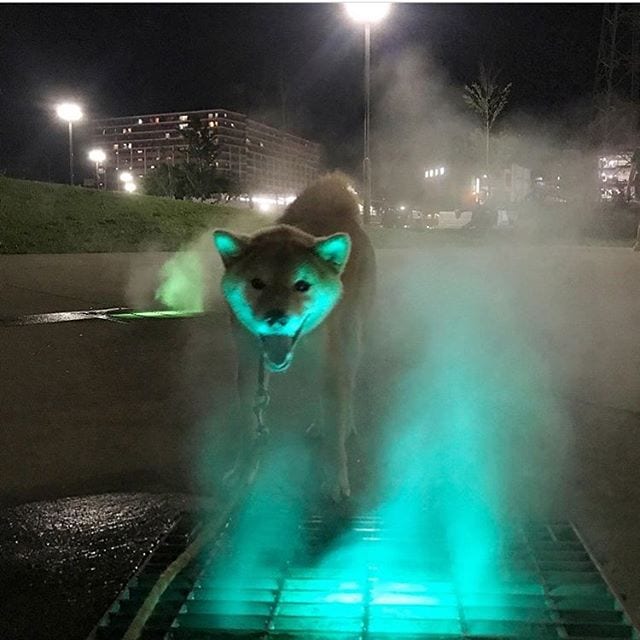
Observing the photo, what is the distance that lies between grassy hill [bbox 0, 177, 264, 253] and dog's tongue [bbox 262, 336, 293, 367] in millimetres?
21057

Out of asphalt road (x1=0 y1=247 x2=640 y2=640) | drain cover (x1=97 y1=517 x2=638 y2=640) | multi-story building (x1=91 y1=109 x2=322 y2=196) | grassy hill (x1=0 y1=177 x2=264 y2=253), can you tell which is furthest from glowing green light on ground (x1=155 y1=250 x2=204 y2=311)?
multi-story building (x1=91 y1=109 x2=322 y2=196)

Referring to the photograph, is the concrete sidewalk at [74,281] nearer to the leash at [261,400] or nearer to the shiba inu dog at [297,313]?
the shiba inu dog at [297,313]

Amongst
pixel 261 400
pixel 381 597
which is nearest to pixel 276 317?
pixel 261 400

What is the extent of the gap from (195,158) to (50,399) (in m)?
73.5

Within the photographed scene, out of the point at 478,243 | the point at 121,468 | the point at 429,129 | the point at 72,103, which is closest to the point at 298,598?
the point at 121,468

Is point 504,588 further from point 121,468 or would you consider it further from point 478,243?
point 478,243

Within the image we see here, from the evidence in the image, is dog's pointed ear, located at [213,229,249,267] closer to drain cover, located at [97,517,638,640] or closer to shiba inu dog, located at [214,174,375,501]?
shiba inu dog, located at [214,174,375,501]

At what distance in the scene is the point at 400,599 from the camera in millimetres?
3232

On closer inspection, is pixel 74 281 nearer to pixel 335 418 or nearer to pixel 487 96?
pixel 335 418

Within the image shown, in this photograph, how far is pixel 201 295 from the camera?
41.6 feet

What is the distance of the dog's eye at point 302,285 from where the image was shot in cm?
381

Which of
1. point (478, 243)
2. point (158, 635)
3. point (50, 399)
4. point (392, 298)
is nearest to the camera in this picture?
point (158, 635)

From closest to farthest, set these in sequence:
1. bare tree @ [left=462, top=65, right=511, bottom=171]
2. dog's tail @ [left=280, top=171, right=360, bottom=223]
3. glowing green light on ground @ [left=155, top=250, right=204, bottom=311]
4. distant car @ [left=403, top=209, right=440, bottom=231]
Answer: dog's tail @ [left=280, top=171, right=360, bottom=223] < glowing green light on ground @ [left=155, top=250, right=204, bottom=311] < distant car @ [left=403, top=209, right=440, bottom=231] < bare tree @ [left=462, top=65, right=511, bottom=171]

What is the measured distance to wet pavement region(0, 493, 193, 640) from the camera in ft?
10.3
